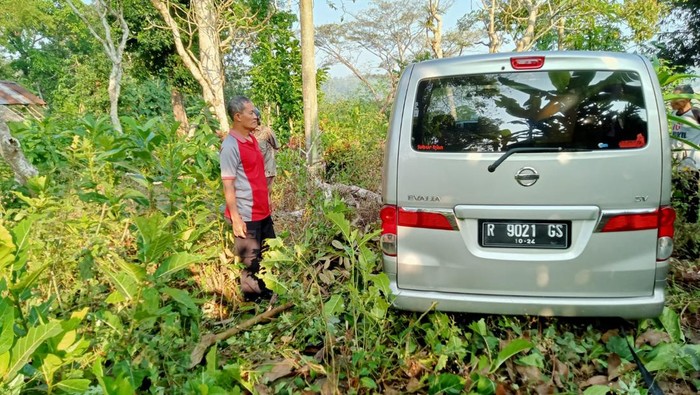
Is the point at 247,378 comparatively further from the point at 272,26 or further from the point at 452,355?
the point at 272,26

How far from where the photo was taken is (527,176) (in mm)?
2258

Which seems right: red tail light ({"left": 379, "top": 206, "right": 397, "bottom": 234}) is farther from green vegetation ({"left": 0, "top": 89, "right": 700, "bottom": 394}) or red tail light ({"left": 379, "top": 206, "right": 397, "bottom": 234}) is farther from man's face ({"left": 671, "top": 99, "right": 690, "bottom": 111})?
man's face ({"left": 671, "top": 99, "right": 690, "bottom": 111})

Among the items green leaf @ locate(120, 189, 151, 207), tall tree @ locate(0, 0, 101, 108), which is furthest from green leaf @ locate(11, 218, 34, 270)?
tall tree @ locate(0, 0, 101, 108)

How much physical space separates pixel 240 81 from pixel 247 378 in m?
19.0

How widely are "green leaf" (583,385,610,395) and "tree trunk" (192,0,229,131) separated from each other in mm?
7780

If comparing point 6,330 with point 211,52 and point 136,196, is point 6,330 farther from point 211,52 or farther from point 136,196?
point 211,52

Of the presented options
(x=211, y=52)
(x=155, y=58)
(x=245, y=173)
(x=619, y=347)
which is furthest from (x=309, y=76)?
(x=155, y=58)

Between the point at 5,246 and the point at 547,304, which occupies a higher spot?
the point at 5,246

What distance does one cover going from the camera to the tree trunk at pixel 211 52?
877cm

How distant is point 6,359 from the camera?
1519mm

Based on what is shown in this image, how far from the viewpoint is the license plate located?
229cm

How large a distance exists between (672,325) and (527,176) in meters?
1.46

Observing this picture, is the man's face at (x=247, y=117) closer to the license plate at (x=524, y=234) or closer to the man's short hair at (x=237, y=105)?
the man's short hair at (x=237, y=105)

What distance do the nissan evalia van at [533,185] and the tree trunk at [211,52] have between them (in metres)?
6.95
